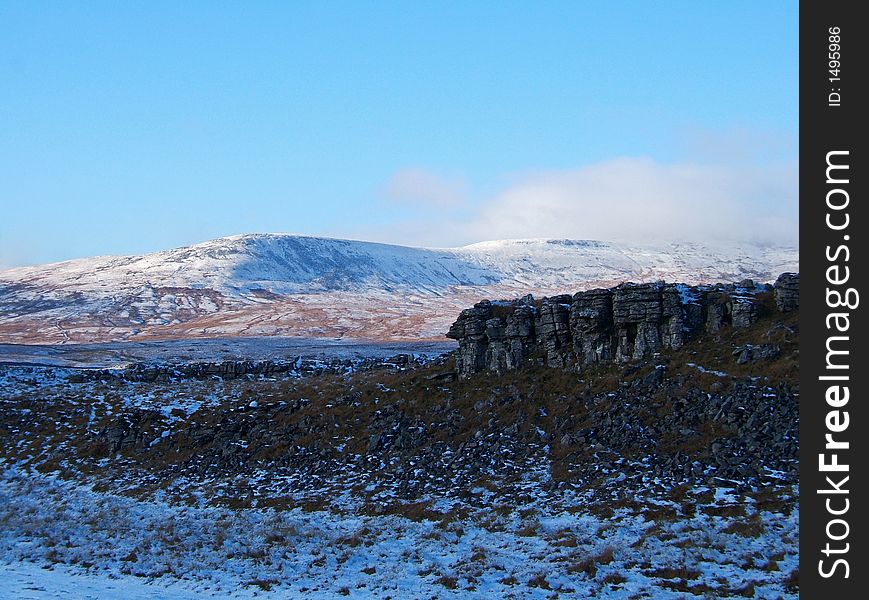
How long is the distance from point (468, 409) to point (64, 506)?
64.4ft

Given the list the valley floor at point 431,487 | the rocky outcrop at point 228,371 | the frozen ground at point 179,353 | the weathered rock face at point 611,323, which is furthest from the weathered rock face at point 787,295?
the frozen ground at point 179,353

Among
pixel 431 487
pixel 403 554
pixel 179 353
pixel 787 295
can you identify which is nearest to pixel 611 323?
pixel 787 295

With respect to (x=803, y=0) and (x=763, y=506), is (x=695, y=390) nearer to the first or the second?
(x=763, y=506)

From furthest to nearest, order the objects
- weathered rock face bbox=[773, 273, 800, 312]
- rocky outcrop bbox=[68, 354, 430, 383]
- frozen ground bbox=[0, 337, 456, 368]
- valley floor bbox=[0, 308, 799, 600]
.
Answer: frozen ground bbox=[0, 337, 456, 368], rocky outcrop bbox=[68, 354, 430, 383], weathered rock face bbox=[773, 273, 800, 312], valley floor bbox=[0, 308, 799, 600]

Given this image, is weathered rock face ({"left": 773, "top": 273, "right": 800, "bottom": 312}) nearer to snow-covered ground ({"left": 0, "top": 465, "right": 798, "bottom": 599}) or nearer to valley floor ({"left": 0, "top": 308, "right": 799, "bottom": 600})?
valley floor ({"left": 0, "top": 308, "right": 799, "bottom": 600})

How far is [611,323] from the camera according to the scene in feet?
121

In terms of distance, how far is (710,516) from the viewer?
21141 millimetres

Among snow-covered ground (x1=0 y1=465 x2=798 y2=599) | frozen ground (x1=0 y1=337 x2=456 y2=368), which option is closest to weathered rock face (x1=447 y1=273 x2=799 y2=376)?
snow-covered ground (x1=0 y1=465 x2=798 y2=599)

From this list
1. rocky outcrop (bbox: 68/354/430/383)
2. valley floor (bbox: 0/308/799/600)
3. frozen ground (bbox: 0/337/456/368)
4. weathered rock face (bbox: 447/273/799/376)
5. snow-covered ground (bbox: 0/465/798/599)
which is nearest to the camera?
snow-covered ground (bbox: 0/465/798/599)

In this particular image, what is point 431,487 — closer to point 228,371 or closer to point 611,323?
point 611,323

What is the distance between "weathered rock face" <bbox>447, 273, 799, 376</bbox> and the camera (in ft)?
115

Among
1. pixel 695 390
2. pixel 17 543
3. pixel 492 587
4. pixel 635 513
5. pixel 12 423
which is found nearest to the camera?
pixel 492 587

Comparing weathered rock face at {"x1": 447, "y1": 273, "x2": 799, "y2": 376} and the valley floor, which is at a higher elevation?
weathered rock face at {"x1": 447, "y1": 273, "x2": 799, "y2": 376}

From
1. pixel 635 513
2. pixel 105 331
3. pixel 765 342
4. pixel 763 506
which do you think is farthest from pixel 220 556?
pixel 105 331
